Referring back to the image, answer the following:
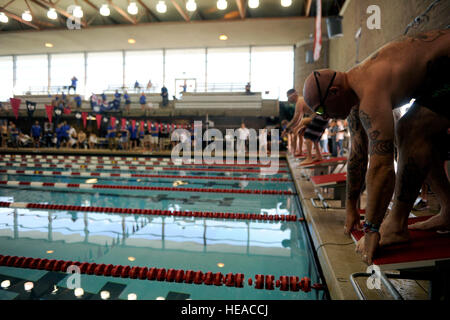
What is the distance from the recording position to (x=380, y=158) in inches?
42.3

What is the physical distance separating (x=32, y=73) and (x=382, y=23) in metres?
21.5

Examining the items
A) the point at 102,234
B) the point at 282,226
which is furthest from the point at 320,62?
the point at 102,234

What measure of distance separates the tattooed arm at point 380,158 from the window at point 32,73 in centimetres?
2278

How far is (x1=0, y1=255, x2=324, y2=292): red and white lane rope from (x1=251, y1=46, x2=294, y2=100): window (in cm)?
1576

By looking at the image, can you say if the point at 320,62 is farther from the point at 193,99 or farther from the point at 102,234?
the point at 102,234

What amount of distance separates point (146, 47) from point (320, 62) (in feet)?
34.4

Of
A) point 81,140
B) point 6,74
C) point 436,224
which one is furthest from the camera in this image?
point 6,74

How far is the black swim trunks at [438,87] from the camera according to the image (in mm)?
1081

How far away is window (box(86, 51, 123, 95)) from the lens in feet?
60.0

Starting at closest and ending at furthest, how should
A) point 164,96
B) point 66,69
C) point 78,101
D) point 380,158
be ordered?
point 380,158 < point 164,96 < point 78,101 < point 66,69

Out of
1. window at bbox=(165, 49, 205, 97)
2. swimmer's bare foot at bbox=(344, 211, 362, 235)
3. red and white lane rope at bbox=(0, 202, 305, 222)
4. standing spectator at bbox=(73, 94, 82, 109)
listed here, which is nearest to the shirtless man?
swimmer's bare foot at bbox=(344, 211, 362, 235)

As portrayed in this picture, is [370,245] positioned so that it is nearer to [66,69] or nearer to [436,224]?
[436,224]

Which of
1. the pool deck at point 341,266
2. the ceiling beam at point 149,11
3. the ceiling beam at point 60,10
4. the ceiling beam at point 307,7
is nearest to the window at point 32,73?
the ceiling beam at point 60,10

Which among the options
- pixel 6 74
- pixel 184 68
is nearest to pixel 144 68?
pixel 184 68
